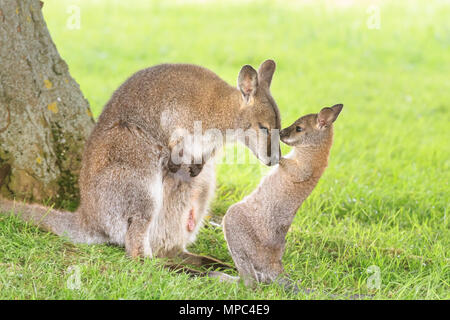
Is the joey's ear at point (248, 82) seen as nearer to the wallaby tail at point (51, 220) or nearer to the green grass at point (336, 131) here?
the green grass at point (336, 131)

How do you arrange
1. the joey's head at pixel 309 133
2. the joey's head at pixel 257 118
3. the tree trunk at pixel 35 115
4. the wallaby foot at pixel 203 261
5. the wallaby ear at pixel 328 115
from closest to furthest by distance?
the wallaby ear at pixel 328 115 → the joey's head at pixel 309 133 → the joey's head at pixel 257 118 → the wallaby foot at pixel 203 261 → the tree trunk at pixel 35 115

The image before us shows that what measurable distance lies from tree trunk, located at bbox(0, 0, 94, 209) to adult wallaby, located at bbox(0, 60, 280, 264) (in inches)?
16.3

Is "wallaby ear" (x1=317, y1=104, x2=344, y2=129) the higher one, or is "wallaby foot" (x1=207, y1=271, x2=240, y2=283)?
"wallaby ear" (x1=317, y1=104, x2=344, y2=129)

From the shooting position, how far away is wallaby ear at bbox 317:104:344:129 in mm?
4098

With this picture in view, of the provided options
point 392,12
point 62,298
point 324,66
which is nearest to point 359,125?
point 324,66

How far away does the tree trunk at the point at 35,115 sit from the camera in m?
4.91

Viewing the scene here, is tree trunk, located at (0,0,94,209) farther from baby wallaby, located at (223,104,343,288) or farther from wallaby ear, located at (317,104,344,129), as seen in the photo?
wallaby ear, located at (317,104,344,129)

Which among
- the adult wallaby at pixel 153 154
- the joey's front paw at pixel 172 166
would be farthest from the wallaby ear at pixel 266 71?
the joey's front paw at pixel 172 166

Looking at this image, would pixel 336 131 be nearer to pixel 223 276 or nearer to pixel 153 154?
pixel 153 154

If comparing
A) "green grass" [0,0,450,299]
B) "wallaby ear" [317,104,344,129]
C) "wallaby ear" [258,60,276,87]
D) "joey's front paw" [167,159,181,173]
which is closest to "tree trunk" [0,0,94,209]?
"green grass" [0,0,450,299]

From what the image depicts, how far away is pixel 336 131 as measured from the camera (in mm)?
8312

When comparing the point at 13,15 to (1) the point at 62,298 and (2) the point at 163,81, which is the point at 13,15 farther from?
(1) the point at 62,298

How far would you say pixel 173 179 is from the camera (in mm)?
4664

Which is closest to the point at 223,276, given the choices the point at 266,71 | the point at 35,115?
the point at 266,71
